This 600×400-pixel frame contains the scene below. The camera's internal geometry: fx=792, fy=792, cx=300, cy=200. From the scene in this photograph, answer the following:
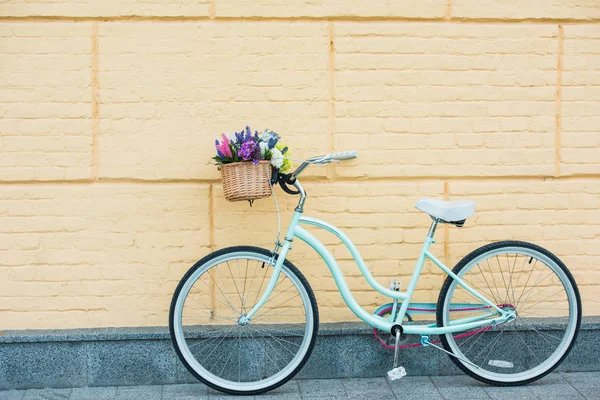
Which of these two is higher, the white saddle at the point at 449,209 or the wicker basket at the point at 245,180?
the wicker basket at the point at 245,180

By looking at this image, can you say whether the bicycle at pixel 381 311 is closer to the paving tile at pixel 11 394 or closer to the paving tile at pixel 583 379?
the paving tile at pixel 583 379

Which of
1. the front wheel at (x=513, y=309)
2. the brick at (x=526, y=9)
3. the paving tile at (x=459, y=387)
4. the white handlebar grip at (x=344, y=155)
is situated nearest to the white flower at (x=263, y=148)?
the white handlebar grip at (x=344, y=155)

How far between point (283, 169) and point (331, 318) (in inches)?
46.3

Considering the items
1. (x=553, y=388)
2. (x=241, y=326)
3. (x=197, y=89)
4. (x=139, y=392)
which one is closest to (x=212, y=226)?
(x=241, y=326)

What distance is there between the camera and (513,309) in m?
5.14

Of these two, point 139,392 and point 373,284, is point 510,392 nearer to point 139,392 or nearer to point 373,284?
point 373,284

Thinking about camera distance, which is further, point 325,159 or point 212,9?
point 212,9

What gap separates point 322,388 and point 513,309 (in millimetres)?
1345

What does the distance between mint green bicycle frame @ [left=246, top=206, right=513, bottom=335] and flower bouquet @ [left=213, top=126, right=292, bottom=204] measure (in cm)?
34

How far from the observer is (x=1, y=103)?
5.23 m

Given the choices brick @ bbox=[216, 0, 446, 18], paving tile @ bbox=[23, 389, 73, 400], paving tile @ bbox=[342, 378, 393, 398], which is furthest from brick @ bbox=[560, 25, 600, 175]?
paving tile @ bbox=[23, 389, 73, 400]

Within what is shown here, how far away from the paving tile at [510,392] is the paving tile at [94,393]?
243 centimetres

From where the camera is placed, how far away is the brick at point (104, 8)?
5.20 m

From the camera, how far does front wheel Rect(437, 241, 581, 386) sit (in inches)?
203
